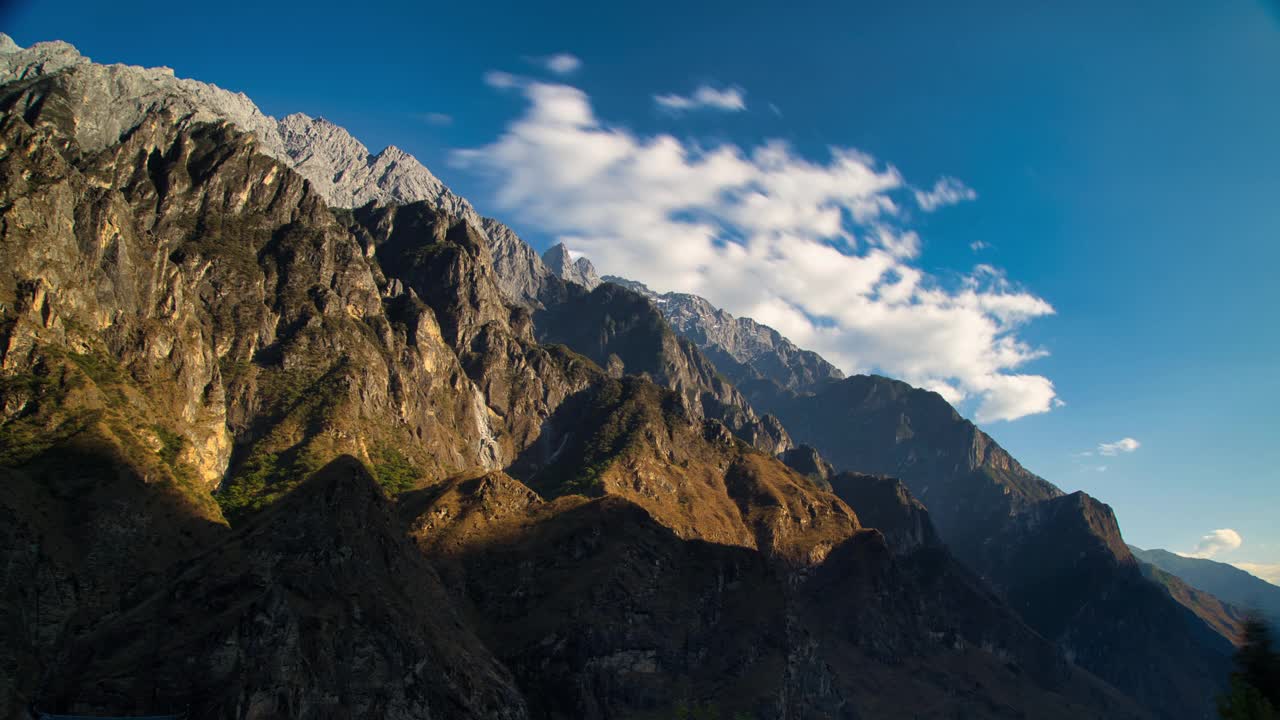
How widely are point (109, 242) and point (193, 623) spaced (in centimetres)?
14644

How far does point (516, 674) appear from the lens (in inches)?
6004

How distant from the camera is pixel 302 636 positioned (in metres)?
97.4

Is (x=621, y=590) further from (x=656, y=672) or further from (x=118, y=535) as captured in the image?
(x=118, y=535)

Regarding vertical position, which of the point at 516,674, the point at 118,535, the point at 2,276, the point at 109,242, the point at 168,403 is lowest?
the point at 516,674

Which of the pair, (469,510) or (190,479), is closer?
(190,479)

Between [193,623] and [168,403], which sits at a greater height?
[168,403]

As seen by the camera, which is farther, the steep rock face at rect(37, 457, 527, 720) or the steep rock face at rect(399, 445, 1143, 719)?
the steep rock face at rect(399, 445, 1143, 719)

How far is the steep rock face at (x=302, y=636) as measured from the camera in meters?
85.1

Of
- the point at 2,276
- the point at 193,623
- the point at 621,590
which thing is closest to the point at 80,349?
the point at 2,276

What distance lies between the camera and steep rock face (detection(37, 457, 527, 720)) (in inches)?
Answer: 3351

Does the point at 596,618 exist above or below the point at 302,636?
below

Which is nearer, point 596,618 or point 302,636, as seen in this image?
point 302,636

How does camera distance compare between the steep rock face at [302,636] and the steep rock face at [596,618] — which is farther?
the steep rock face at [596,618]

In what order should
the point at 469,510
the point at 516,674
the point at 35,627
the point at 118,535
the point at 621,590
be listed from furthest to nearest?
the point at 469,510, the point at 621,590, the point at 516,674, the point at 118,535, the point at 35,627
